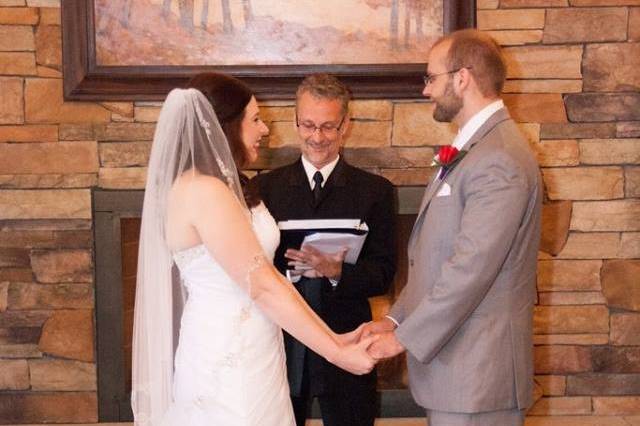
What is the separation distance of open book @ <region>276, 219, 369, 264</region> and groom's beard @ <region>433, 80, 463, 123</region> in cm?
54

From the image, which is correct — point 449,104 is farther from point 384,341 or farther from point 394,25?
point 394,25

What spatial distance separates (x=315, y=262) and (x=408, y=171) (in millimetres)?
1192

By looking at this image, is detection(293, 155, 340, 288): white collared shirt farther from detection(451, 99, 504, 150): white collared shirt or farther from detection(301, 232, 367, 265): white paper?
Result: detection(451, 99, 504, 150): white collared shirt

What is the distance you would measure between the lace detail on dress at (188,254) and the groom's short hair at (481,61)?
80cm

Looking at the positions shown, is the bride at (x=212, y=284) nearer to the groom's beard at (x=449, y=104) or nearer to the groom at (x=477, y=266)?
the groom at (x=477, y=266)

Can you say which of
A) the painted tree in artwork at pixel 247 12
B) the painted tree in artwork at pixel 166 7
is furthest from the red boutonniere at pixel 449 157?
the painted tree in artwork at pixel 166 7

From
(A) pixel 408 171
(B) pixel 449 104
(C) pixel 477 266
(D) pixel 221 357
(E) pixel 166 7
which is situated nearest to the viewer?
(C) pixel 477 266

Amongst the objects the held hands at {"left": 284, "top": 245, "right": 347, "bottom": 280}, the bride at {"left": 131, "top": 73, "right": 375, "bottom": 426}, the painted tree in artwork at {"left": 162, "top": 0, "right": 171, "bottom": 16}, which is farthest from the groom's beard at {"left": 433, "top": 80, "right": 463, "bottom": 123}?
the painted tree in artwork at {"left": 162, "top": 0, "right": 171, "bottom": 16}

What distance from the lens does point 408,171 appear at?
4.08 metres

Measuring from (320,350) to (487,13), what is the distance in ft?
6.39

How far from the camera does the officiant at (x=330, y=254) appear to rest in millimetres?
3006

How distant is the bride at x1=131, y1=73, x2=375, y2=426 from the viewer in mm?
2436

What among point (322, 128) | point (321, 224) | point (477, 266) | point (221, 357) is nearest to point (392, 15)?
point (322, 128)

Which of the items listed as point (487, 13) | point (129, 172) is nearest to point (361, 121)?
point (487, 13)
